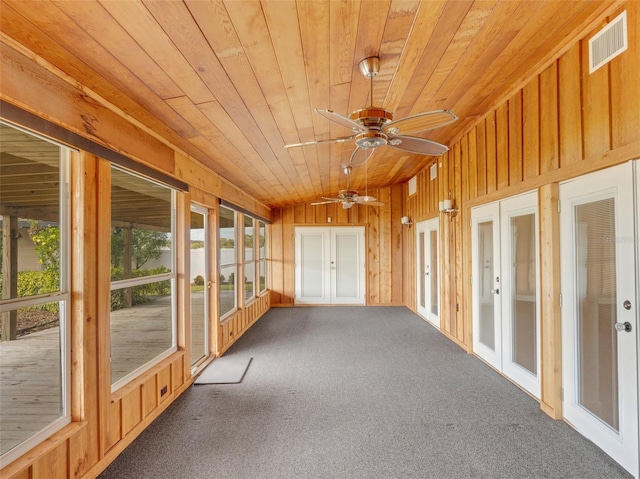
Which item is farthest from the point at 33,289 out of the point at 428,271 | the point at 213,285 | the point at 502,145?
the point at 428,271

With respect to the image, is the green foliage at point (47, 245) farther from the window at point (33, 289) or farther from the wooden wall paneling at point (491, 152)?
the wooden wall paneling at point (491, 152)

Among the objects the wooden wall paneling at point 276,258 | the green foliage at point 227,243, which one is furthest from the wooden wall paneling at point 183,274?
the wooden wall paneling at point 276,258

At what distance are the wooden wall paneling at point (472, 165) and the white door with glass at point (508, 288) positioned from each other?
0.27 metres

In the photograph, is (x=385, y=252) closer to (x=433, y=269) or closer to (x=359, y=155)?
(x=433, y=269)

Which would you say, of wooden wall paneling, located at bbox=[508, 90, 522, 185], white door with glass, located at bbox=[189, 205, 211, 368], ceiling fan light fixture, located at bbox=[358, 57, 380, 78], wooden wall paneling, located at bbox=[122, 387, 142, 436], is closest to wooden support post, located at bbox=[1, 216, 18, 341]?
wooden wall paneling, located at bbox=[122, 387, 142, 436]

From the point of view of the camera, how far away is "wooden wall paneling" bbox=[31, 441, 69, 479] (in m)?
1.66

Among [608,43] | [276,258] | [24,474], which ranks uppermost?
[608,43]

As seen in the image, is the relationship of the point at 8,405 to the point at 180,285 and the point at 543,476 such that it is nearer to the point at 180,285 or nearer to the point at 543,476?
the point at 180,285

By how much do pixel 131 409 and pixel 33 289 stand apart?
124 centimetres

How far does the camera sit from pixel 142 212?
2953 millimetres

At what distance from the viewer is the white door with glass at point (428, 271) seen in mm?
5988

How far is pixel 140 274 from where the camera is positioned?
2.81 meters

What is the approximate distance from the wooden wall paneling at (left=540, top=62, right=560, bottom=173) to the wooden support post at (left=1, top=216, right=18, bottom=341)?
3737 mm

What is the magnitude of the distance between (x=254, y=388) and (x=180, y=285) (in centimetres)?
132
